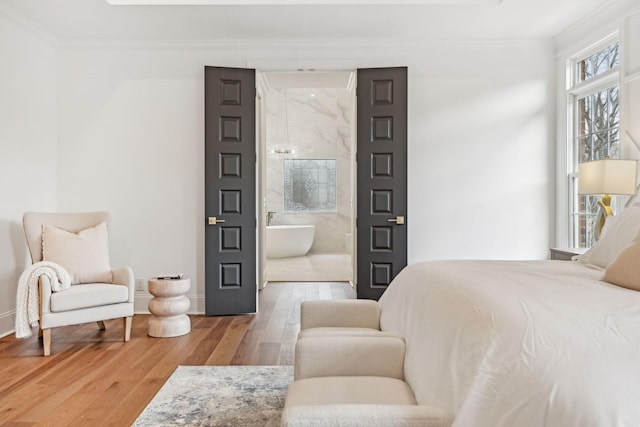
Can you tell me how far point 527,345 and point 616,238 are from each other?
1525 millimetres

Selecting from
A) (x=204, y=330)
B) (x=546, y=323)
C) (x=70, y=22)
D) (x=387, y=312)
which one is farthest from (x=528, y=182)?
(x=70, y=22)

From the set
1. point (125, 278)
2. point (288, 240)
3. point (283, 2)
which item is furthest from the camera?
point (288, 240)

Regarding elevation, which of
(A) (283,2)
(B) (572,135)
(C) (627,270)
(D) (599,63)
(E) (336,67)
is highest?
(A) (283,2)

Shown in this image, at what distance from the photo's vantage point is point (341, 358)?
1812 mm

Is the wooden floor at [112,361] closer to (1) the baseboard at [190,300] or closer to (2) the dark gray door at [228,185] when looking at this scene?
(1) the baseboard at [190,300]

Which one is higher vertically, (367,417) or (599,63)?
(599,63)

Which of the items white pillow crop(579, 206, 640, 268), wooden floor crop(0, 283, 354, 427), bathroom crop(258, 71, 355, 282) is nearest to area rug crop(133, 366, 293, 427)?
wooden floor crop(0, 283, 354, 427)

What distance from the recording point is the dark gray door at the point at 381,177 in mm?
4625

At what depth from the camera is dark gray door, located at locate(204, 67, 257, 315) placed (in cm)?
458

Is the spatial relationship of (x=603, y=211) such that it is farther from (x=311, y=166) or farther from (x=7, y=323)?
(x=311, y=166)

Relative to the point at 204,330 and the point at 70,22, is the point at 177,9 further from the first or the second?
the point at 204,330

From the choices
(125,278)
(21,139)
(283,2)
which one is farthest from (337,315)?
(21,139)

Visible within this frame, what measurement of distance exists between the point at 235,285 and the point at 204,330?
658mm

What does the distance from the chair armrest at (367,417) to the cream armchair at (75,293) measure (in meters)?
2.83
